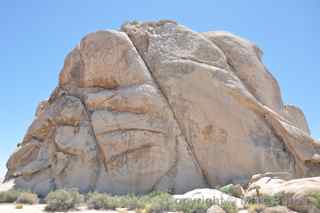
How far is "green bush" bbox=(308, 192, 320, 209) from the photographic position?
8.61m

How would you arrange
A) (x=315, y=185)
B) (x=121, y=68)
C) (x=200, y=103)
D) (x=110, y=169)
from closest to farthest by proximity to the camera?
1. (x=315, y=185)
2. (x=110, y=169)
3. (x=200, y=103)
4. (x=121, y=68)

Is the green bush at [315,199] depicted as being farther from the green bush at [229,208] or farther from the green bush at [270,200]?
the green bush at [229,208]

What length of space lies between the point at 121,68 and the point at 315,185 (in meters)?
12.0

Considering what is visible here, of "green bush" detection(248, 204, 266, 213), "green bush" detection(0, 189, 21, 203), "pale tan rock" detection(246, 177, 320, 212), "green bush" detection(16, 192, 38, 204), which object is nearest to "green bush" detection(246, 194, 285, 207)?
"pale tan rock" detection(246, 177, 320, 212)

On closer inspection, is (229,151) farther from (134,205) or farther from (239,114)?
(134,205)

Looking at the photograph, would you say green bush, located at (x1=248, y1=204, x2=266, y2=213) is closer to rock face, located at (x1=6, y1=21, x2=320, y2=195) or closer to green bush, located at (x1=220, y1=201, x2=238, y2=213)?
green bush, located at (x1=220, y1=201, x2=238, y2=213)

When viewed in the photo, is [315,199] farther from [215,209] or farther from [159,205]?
[159,205]

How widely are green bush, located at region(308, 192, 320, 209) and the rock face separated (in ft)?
19.6

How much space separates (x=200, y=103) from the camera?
16.5m

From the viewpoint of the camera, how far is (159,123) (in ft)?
52.7

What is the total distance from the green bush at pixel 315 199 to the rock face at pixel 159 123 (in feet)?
19.6

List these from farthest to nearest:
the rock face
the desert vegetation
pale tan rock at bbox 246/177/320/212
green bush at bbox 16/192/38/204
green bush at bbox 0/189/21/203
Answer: the rock face
green bush at bbox 0/189/21/203
green bush at bbox 16/192/38/204
the desert vegetation
pale tan rock at bbox 246/177/320/212

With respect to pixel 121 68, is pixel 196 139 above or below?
below

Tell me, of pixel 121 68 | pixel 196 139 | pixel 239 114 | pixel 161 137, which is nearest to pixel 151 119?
pixel 161 137
